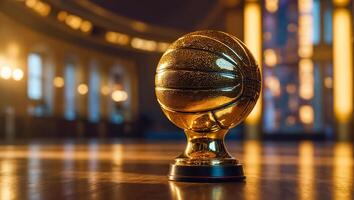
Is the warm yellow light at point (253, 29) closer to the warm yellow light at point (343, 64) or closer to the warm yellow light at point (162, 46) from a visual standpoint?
the warm yellow light at point (343, 64)

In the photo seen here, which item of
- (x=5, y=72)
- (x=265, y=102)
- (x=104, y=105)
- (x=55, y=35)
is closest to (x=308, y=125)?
(x=265, y=102)

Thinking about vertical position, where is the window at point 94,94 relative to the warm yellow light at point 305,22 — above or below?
below

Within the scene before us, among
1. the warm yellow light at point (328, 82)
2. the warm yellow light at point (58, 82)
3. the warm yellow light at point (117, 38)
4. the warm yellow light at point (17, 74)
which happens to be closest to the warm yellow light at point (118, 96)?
the warm yellow light at point (117, 38)

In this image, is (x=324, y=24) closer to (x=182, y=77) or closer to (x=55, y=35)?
(x=55, y=35)

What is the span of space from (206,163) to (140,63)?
4161 cm

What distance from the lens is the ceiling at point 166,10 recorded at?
3656cm

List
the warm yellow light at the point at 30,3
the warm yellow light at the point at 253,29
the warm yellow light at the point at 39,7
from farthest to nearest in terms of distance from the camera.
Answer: the warm yellow light at the point at 39,7 → the warm yellow light at the point at 30,3 → the warm yellow light at the point at 253,29

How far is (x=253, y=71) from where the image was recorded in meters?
5.04

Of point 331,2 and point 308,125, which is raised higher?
point 331,2

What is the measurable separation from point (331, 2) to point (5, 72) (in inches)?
559

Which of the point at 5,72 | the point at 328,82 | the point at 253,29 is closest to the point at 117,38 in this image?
the point at 5,72

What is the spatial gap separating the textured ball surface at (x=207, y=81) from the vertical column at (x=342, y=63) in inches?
843

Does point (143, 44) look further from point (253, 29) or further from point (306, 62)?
point (253, 29)

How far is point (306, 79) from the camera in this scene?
2717 cm
